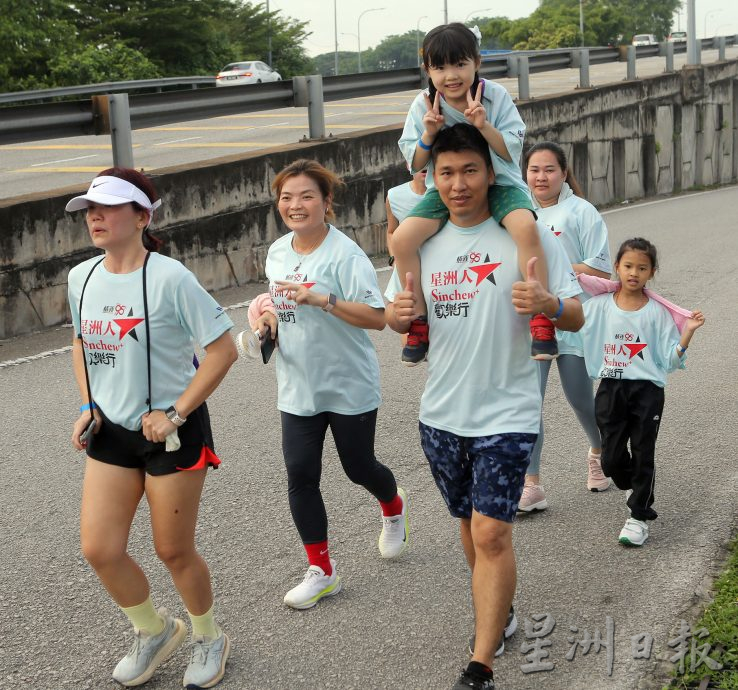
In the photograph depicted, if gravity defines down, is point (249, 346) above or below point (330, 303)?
below

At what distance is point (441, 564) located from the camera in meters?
5.13

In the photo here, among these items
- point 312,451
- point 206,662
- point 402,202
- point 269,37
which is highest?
point 269,37

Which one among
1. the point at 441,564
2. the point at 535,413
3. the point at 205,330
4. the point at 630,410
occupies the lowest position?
the point at 441,564

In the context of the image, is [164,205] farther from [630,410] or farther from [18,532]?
[630,410]

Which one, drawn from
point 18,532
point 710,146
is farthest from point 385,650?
point 710,146

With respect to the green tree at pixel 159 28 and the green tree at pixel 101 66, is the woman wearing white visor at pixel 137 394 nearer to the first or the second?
the green tree at pixel 101 66

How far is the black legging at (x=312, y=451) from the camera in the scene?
472cm

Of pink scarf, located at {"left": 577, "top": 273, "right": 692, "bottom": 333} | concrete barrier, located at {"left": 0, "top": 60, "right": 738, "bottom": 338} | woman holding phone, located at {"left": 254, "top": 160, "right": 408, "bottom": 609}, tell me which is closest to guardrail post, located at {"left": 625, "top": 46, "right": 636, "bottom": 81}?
concrete barrier, located at {"left": 0, "top": 60, "right": 738, "bottom": 338}

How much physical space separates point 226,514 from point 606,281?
2.21 metres

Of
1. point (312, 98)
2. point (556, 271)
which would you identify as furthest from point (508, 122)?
point (312, 98)

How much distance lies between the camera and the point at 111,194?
3.94 metres

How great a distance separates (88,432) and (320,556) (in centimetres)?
126

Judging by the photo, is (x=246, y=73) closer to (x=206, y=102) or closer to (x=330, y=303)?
(x=206, y=102)

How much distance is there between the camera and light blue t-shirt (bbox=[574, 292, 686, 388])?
17.5 ft
